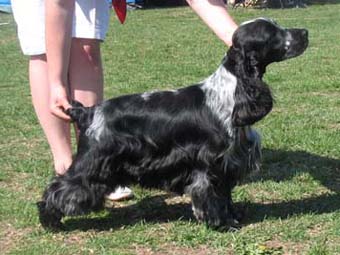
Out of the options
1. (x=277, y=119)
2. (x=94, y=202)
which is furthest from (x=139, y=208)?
(x=277, y=119)

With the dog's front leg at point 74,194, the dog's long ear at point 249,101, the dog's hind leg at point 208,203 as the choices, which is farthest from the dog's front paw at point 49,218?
the dog's long ear at point 249,101

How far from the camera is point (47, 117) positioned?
419 cm

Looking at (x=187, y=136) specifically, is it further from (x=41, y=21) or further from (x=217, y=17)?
(x=41, y=21)

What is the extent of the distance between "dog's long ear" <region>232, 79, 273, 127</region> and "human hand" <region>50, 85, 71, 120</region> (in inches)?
33.9

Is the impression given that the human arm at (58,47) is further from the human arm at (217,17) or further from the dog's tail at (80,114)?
the human arm at (217,17)

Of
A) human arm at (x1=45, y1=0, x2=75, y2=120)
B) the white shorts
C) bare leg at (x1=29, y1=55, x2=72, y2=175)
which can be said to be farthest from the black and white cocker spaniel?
the white shorts

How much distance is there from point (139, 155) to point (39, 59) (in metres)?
0.88

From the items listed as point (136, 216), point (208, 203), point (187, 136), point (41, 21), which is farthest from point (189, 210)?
point (41, 21)

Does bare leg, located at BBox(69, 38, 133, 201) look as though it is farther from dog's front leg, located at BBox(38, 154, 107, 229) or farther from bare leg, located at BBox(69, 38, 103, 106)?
dog's front leg, located at BBox(38, 154, 107, 229)

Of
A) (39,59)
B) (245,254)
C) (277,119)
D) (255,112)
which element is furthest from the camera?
(277,119)

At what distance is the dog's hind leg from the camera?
12.2 feet

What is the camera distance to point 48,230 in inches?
151

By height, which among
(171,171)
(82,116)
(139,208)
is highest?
(82,116)

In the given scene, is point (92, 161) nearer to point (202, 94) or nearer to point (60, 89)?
point (60, 89)
